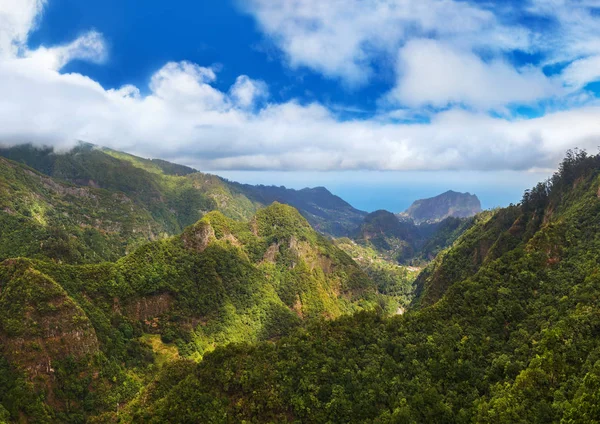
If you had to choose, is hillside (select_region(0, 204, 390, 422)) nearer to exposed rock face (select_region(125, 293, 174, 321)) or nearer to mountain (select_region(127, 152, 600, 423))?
exposed rock face (select_region(125, 293, 174, 321))

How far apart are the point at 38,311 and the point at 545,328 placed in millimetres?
75586

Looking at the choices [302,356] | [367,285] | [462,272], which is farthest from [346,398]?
[367,285]

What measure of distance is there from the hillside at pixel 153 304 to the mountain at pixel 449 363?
1712 cm

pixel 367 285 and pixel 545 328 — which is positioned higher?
pixel 545 328

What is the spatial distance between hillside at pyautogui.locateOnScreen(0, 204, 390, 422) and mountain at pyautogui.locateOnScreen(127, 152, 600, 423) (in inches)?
674

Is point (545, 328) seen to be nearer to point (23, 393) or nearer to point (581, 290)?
point (581, 290)

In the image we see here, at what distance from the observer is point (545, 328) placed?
47938 mm

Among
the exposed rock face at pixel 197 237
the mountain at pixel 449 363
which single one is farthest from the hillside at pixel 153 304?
the mountain at pixel 449 363

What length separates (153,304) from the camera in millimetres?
87688

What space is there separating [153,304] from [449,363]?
6651cm

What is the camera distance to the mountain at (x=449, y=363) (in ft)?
129

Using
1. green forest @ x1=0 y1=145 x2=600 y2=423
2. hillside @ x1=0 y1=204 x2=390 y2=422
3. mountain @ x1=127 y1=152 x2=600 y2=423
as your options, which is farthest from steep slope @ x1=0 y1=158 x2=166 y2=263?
mountain @ x1=127 y1=152 x2=600 y2=423

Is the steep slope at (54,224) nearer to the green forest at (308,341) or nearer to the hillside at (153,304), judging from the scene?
the green forest at (308,341)

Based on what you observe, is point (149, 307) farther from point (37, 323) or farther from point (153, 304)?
point (37, 323)
